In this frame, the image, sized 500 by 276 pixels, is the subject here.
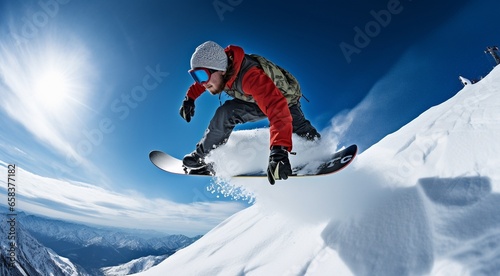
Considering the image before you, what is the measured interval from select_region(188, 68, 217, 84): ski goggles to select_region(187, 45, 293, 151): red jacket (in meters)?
0.29

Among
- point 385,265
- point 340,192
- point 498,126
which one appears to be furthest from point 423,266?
point 498,126

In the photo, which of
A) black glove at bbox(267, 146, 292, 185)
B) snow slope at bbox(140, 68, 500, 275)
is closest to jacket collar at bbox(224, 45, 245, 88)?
black glove at bbox(267, 146, 292, 185)

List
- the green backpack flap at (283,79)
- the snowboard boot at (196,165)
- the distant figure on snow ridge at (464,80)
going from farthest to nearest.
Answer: the distant figure on snow ridge at (464,80), the snowboard boot at (196,165), the green backpack flap at (283,79)

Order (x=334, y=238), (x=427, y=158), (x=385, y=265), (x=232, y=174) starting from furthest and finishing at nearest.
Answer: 1. (x=232, y=174)
2. (x=427, y=158)
3. (x=334, y=238)
4. (x=385, y=265)

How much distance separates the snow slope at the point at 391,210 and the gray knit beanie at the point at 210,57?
5.97 ft

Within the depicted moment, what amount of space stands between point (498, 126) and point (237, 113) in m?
Answer: 3.42

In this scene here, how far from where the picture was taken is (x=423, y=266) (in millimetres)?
2057

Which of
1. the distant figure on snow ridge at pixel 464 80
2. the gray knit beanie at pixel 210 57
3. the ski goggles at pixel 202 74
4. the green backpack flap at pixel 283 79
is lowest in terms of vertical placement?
the green backpack flap at pixel 283 79

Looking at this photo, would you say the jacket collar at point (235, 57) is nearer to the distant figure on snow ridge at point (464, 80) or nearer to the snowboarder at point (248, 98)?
the snowboarder at point (248, 98)

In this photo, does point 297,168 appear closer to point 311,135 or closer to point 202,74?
point 311,135

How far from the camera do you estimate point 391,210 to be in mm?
2842

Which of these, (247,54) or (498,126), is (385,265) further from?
(247,54)

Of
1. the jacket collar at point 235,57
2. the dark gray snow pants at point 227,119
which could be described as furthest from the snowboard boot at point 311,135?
the jacket collar at point 235,57

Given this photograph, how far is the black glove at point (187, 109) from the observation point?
17.0ft
